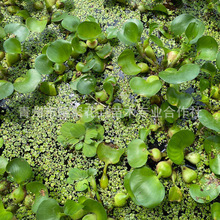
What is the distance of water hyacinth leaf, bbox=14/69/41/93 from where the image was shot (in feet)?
5.71

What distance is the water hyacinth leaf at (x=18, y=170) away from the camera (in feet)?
4.92

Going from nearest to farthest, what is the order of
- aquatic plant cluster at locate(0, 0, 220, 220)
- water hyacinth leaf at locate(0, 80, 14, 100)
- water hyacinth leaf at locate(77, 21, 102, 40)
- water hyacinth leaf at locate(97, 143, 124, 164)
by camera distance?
aquatic plant cluster at locate(0, 0, 220, 220) → water hyacinth leaf at locate(97, 143, 124, 164) → water hyacinth leaf at locate(0, 80, 14, 100) → water hyacinth leaf at locate(77, 21, 102, 40)

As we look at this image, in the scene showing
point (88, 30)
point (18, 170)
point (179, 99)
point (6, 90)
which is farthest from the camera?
point (88, 30)

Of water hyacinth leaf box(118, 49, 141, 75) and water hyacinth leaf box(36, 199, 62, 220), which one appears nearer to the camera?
water hyacinth leaf box(36, 199, 62, 220)

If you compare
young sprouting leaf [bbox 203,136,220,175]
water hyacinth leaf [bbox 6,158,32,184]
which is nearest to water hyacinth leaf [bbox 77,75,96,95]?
water hyacinth leaf [bbox 6,158,32,184]

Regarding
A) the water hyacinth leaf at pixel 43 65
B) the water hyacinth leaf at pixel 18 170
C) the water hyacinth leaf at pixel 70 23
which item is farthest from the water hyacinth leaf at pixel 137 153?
the water hyacinth leaf at pixel 70 23

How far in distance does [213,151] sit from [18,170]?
1.25 meters

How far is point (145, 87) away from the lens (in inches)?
62.9

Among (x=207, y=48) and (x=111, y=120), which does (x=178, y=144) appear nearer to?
(x=111, y=120)

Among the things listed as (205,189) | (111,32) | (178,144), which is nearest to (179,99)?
(178,144)

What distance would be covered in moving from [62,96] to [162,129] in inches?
32.1

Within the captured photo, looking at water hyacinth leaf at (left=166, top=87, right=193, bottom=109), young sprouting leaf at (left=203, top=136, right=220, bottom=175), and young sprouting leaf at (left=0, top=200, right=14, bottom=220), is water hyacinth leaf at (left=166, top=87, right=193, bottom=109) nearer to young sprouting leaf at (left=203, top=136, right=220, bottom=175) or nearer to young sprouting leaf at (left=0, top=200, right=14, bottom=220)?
young sprouting leaf at (left=203, top=136, right=220, bottom=175)

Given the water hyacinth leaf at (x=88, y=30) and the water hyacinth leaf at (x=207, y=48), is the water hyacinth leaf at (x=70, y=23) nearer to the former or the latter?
the water hyacinth leaf at (x=88, y=30)

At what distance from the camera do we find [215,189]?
1438 millimetres
